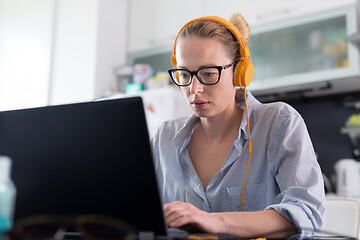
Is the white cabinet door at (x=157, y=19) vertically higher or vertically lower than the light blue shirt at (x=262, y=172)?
higher

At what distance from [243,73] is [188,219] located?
1.85 ft

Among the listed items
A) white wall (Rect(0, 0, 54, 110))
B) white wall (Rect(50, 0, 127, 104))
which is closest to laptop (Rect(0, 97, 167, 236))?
white wall (Rect(50, 0, 127, 104))

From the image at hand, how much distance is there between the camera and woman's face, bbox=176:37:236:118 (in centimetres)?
107

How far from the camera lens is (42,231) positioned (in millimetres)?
561

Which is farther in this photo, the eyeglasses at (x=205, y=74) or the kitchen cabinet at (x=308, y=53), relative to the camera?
the kitchen cabinet at (x=308, y=53)

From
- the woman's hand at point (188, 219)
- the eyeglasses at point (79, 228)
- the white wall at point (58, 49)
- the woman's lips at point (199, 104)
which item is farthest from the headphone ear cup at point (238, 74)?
the white wall at point (58, 49)

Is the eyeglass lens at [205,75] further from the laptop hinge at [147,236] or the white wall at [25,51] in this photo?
the white wall at [25,51]

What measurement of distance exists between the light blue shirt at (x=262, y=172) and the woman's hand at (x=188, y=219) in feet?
0.63

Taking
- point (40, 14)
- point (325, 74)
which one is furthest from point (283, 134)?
point (40, 14)

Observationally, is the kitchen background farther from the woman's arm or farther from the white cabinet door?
the woman's arm

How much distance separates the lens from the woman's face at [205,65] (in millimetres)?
1073

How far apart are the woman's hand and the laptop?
10 cm

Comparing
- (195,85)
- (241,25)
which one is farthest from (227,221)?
(241,25)

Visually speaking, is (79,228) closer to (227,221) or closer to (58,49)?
(227,221)
